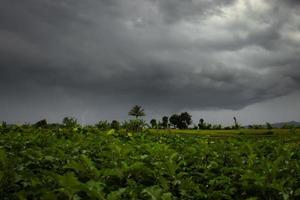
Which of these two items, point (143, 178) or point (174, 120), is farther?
point (174, 120)

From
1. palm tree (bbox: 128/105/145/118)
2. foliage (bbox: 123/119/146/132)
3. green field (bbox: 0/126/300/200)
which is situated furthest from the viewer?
palm tree (bbox: 128/105/145/118)

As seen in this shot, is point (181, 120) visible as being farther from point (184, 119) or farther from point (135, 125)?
point (135, 125)

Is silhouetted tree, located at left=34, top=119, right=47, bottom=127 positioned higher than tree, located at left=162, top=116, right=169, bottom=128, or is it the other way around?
tree, located at left=162, top=116, right=169, bottom=128

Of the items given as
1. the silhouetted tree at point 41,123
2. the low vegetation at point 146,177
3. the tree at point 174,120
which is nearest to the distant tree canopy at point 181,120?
the tree at point 174,120

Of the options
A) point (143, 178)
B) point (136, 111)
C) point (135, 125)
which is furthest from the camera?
point (136, 111)

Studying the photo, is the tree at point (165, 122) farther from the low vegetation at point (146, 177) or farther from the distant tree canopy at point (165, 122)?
the low vegetation at point (146, 177)

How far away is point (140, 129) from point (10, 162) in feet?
157

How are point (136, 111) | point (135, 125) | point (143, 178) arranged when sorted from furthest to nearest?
point (136, 111)
point (135, 125)
point (143, 178)

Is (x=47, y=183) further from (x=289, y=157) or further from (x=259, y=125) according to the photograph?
(x=259, y=125)

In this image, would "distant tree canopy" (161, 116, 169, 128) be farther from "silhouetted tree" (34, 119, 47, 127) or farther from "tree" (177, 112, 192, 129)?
"silhouetted tree" (34, 119, 47, 127)

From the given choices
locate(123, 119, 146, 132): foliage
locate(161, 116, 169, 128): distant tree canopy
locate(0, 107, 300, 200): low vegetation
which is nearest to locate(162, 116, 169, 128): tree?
locate(161, 116, 169, 128): distant tree canopy

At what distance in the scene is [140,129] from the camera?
5438 cm

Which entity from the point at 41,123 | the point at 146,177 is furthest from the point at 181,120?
the point at 146,177

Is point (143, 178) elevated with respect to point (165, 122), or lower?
lower
